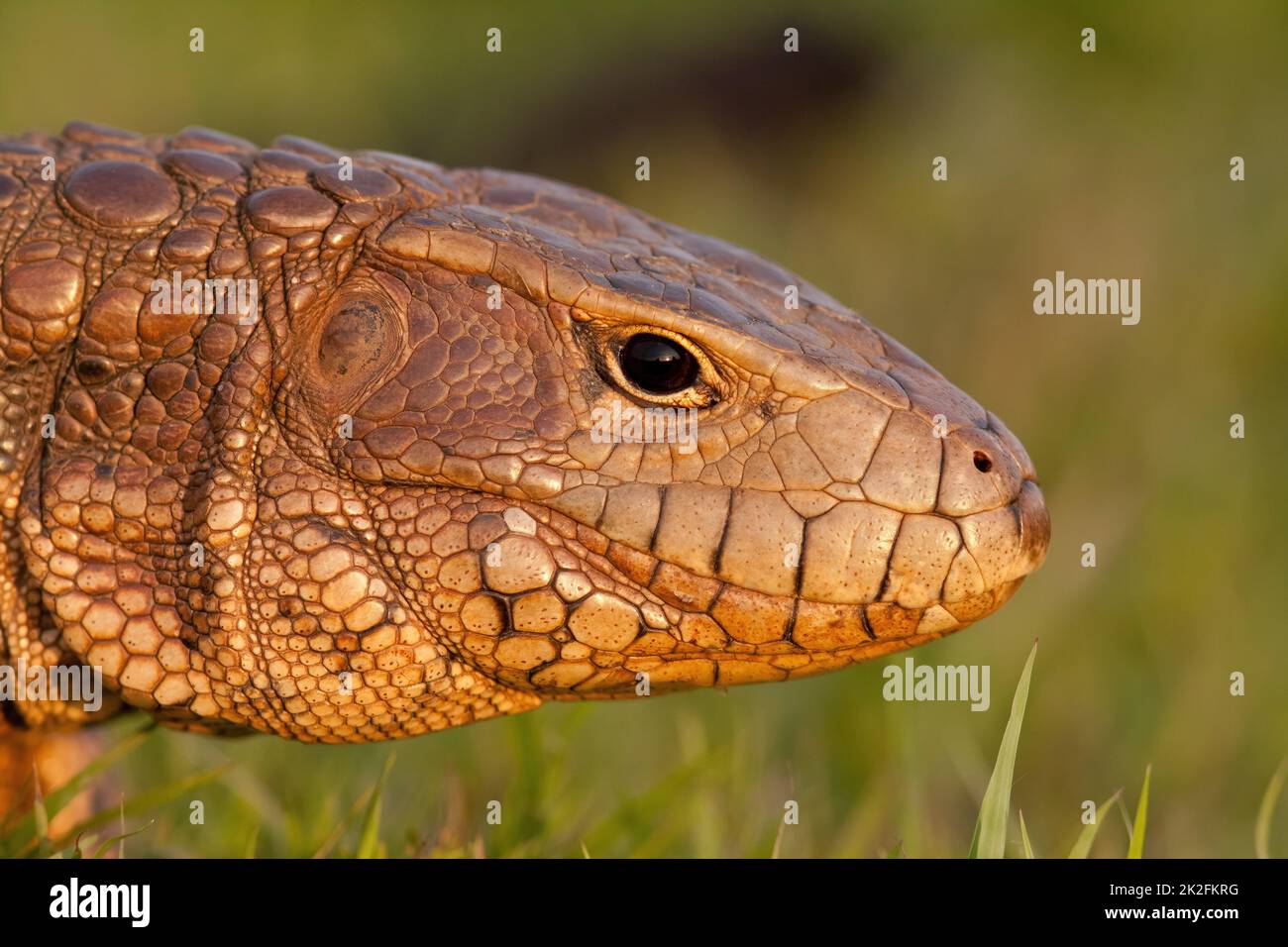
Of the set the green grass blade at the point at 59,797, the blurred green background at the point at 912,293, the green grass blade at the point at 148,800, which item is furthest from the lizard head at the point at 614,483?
the blurred green background at the point at 912,293

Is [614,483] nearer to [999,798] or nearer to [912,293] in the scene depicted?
[999,798]

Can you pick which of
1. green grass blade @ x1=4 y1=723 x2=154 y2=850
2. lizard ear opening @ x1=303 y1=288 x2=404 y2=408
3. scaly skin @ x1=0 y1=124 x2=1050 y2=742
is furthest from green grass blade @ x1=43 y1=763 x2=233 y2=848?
lizard ear opening @ x1=303 y1=288 x2=404 y2=408

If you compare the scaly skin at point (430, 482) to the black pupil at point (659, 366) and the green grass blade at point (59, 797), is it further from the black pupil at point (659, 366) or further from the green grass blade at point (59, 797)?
the green grass blade at point (59, 797)

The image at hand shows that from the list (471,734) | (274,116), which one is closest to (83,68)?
(274,116)

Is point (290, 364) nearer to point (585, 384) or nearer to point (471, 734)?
point (585, 384)

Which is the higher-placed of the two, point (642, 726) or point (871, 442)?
point (871, 442)

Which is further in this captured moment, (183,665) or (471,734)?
(471,734)
